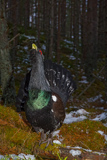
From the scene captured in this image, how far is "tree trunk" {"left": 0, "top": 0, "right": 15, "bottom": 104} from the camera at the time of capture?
648 cm

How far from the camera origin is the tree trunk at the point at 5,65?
6.48 metres

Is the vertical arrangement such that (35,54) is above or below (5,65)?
above

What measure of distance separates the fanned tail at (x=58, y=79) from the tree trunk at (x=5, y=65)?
2.61 m

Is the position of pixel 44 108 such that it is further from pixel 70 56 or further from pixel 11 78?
pixel 70 56

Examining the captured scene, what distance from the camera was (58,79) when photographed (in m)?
4.58

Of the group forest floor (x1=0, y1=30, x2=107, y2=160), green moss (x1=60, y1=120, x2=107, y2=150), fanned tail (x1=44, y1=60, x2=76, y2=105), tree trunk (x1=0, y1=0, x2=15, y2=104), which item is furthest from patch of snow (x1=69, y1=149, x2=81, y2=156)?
tree trunk (x1=0, y1=0, x2=15, y2=104)

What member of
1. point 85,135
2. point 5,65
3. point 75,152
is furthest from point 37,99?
point 5,65

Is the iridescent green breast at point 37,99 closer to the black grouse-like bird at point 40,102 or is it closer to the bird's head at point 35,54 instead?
the black grouse-like bird at point 40,102

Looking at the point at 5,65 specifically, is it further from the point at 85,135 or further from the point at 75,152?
the point at 75,152

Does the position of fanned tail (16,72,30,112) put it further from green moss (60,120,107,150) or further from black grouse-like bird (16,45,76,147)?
green moss (60,120,107,150)

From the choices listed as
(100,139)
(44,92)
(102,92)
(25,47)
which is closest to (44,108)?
(44,92)

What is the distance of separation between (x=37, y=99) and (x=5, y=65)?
371 cm

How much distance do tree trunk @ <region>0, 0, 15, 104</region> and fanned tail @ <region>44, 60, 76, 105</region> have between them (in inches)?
103

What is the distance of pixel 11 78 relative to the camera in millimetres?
6859
